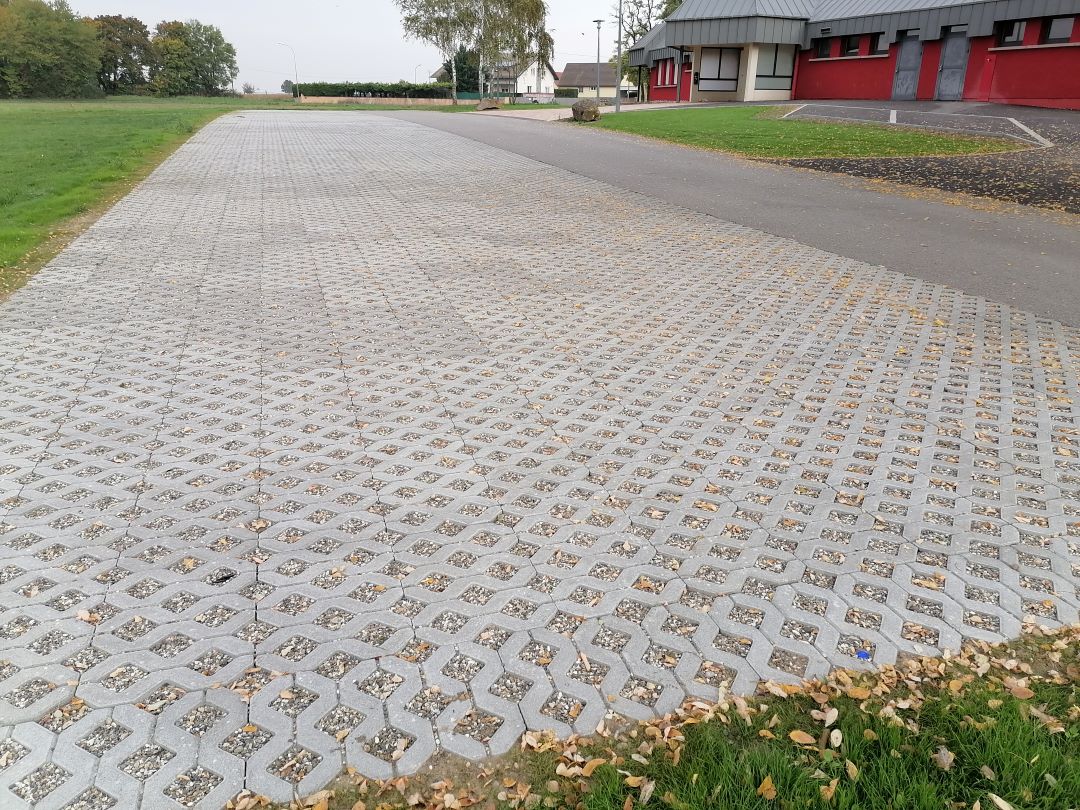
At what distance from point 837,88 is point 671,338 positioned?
4385cm

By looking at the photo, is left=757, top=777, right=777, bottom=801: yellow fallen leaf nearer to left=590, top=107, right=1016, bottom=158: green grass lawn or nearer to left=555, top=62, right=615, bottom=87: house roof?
left=590, top=107, right=1016, bottom=158: green grass lawn

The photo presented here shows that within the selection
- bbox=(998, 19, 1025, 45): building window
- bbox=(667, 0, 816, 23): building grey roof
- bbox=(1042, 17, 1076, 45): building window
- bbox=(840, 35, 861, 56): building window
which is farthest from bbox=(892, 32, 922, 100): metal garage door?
bbox=(667, 0, 816, 23): building grey roof

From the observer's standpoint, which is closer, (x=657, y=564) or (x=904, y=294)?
(x=657, y=564)

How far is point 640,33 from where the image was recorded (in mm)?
81750

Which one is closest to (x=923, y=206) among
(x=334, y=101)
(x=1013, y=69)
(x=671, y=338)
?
(x=671, y=338)

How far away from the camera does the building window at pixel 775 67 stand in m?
45.3

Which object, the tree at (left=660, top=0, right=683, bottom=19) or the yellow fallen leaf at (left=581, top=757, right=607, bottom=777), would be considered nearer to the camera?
the yellow fallen leaf at (left=581, top=757, right=607, bottom=777)

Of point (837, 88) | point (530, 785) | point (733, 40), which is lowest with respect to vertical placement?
point (530, 785)

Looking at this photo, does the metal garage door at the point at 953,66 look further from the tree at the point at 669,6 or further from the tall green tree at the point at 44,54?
the tall green tree at the point at 44,54

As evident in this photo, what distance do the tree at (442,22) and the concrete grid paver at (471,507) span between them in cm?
6790

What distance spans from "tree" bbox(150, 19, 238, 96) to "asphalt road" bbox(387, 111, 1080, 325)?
95.2m

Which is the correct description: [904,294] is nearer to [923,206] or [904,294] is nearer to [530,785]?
[923,206]

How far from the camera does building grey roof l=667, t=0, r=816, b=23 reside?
4322 cm

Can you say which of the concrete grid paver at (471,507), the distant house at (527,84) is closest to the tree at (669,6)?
the distant house at (527,84)
